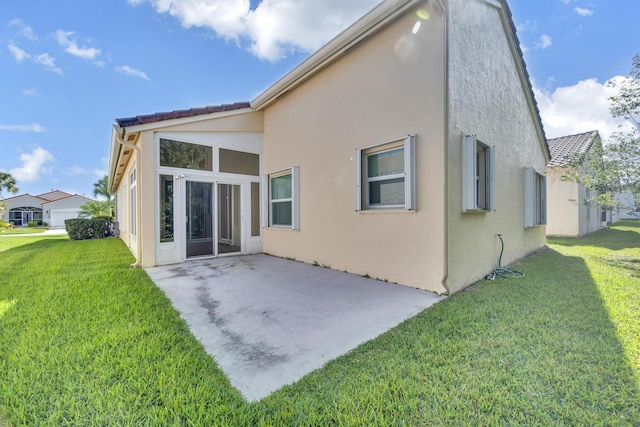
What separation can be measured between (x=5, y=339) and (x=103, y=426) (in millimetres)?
2289

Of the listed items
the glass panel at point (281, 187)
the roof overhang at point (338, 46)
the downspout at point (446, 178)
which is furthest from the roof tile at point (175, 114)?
the downspout at point (446, 178)

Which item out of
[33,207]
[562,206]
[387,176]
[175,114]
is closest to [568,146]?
[562,206]

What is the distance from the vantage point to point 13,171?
109ft

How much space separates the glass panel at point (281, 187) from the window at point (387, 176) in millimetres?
2937

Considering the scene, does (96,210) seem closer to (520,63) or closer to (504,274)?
(504,274)

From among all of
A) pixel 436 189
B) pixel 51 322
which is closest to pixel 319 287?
pixel 436 189

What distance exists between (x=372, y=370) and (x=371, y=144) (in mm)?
4190

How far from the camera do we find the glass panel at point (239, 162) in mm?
7977

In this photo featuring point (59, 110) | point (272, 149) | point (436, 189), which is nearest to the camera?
point (436, 189)

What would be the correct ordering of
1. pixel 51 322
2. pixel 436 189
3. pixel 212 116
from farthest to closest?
1. pixel 212 116
2. pixel 436 189
3. pixel 51 322

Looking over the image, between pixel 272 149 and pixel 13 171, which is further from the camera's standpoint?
pixel 13 171

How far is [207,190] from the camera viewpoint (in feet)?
33.4

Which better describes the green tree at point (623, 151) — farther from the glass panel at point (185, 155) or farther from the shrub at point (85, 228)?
the shrub at point (85, 228)

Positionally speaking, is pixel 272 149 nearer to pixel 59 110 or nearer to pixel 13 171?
pixel 59 110
